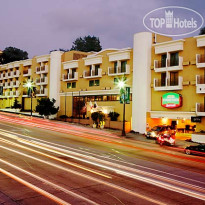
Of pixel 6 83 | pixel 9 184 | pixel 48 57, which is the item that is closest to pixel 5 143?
pixel 9 184

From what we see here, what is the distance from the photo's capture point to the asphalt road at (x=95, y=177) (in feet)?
39.0

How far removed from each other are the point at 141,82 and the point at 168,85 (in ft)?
14.2

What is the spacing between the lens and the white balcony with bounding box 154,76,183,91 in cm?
3838

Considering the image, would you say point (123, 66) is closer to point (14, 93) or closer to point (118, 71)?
point (118, 71)

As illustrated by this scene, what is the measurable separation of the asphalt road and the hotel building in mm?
15138

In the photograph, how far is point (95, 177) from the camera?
50.5ft

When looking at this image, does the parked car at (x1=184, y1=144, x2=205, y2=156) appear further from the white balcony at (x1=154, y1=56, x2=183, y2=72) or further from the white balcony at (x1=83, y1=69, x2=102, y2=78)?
the white balcony at (x1=83, y1=69, x2=102, y2=78)

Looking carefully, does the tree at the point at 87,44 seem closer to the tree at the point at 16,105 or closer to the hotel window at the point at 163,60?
the tree at the point at 16,105

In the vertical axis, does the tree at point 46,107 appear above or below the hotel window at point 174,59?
below

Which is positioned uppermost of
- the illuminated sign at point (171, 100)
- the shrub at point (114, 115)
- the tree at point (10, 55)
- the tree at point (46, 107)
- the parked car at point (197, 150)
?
the tree at point (10, 55)

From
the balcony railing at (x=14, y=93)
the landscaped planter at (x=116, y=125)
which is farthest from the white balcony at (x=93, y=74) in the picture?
the balcony railing at (x=14, y=93)

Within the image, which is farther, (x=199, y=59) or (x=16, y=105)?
(x=16, y=105)

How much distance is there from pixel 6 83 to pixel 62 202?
226ft

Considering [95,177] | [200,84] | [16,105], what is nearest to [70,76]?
[16,105]
